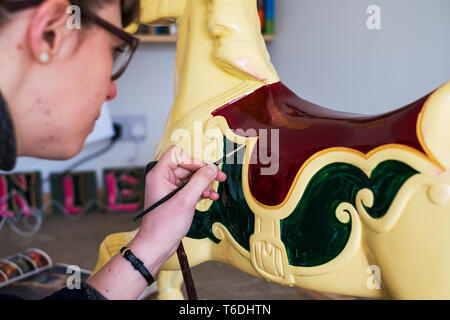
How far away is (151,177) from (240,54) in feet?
0.87

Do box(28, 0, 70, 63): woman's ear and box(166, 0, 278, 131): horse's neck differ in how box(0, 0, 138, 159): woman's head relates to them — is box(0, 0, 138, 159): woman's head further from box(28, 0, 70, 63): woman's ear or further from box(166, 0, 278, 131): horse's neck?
box(166, 0, 278, 131): horse's neck

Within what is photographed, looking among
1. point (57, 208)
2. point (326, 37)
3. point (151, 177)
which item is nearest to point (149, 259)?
point (151, 177)

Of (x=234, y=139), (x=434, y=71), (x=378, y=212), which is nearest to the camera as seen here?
(x=378, y=212)

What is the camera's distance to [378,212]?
22.6 inches

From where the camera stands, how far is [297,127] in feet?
2.25

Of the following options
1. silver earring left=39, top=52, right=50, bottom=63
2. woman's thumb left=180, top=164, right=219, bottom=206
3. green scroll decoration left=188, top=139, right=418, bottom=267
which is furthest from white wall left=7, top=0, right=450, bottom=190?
silver earring left=39, top=52, right=50, bottom=63

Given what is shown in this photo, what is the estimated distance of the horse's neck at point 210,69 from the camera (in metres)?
0.76

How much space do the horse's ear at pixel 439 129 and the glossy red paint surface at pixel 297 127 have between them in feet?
0.04

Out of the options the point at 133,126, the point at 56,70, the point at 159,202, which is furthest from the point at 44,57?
the point at 133,126

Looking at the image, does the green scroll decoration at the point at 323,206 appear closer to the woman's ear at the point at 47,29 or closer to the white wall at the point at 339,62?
the woman's ear at the point at 47,29

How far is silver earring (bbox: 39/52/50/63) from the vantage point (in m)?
0.44

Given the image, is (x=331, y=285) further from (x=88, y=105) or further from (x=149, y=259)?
(x=88, y=105)

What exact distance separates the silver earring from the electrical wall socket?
195 cm

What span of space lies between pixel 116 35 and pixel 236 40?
0.31m
